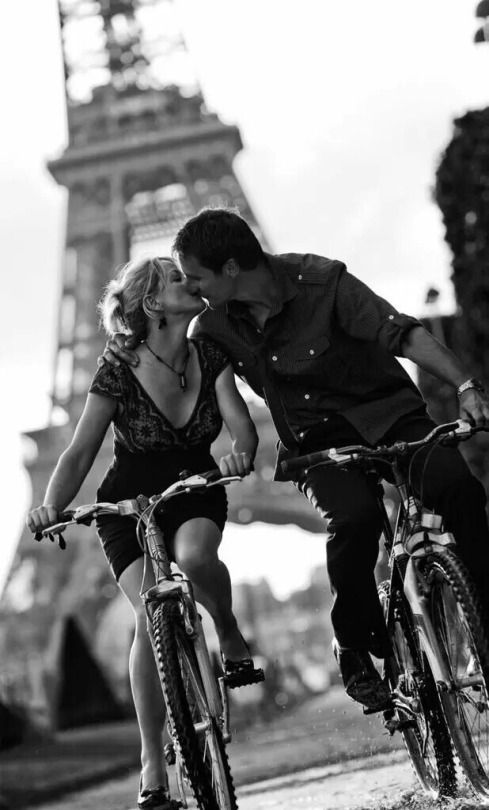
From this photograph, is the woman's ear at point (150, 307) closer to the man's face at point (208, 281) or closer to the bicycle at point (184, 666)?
the man's face at point (208, 281)

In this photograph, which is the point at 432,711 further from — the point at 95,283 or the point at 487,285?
the point at 95,283

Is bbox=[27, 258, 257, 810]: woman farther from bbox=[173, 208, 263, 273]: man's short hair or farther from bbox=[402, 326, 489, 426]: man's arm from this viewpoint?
bbox=[402, 326, 489, 426]: man's arm

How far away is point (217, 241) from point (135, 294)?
1.20ft

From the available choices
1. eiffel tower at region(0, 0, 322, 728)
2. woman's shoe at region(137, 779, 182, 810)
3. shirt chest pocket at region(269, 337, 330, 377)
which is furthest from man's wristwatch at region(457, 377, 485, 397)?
eiffel tower at region(0, 0, 322, 728)

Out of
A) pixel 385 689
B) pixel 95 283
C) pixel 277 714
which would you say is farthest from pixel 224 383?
pixel 95 283

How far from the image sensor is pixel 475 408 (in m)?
3.94

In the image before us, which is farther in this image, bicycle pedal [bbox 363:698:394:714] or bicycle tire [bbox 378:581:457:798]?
bicycle pedal [bbox 363:698:394:714]

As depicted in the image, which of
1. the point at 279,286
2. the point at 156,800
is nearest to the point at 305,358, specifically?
the point at 279,286

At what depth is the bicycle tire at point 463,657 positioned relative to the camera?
12.3ft

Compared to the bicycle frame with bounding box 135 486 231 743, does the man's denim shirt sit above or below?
above

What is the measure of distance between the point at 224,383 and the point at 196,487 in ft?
1.82

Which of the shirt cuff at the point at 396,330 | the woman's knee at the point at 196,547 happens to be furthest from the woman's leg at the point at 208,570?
the shirt cuff at the point at 396,330

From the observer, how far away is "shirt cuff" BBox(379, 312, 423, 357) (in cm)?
424

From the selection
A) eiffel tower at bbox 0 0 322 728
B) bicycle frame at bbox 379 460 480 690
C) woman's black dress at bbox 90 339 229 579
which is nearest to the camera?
bicycle frame at bbox 379 460 480 690
